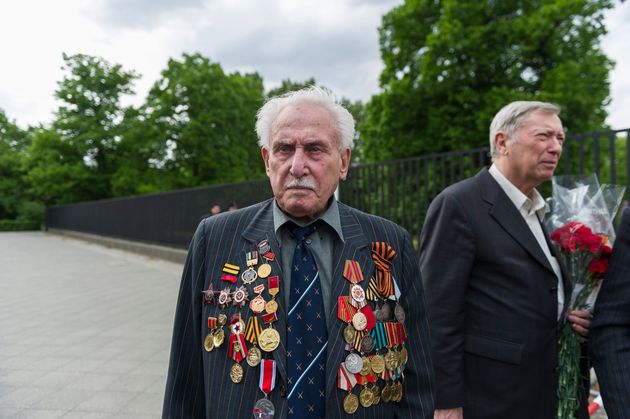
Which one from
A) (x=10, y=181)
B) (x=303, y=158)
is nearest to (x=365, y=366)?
(x=303, y=158)

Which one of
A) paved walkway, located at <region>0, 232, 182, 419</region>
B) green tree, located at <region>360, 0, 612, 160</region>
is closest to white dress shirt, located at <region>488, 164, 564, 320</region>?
paved walkway, located at <region>0, 232, 182, 419</region>

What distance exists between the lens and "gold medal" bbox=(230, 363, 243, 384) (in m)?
1.64

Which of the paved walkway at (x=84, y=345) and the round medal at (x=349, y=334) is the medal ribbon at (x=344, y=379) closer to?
the round medal at (x=349, y=334)

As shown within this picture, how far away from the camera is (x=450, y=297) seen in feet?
7.58

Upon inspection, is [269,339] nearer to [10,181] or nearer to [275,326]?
[275,326]

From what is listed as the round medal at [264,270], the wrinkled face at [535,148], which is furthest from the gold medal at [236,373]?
the wrinkled face at [535,148]

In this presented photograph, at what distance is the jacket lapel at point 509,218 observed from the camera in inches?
89.4

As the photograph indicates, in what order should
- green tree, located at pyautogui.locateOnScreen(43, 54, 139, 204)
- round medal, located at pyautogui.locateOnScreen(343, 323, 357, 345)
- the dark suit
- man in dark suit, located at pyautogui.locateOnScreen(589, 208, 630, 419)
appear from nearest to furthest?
man in dark suit, located at pyautogui.locateOnScreen(589, 208, 630, 419) → round medal, located at pyautogui.locateOnScreen(343, 323, 357, 345) → the dark suit → green tree, located at pyautogui.locateOnScreen(43, 54, 139, 204)

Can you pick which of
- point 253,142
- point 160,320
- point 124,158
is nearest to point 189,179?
point 253,142

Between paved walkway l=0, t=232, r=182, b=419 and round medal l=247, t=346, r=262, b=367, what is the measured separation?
300cm

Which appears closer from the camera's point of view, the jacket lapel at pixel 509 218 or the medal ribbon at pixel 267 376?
the medal ribbon at pixel 267 376

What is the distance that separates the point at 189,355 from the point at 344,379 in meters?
0.60

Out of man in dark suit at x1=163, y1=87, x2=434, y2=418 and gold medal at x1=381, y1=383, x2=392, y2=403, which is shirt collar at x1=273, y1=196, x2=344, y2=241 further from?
gold medal at x1=381, y1=383, x2=392, y2=403

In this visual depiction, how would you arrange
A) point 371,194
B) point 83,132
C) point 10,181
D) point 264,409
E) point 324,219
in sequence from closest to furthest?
1. point 264,409
2. point 324,219
3. point 371,194
4. point 83,132
5. point 10,181
